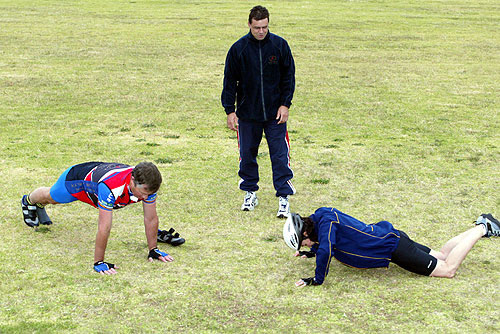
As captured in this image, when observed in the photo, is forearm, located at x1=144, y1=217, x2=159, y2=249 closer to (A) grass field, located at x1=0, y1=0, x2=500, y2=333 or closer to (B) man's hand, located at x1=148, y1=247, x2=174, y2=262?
(B) man's hand, located at x1=148, y1=247, x2=174, y2=262

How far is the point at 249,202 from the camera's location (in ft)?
28.4

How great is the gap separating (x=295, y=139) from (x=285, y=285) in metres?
6.16

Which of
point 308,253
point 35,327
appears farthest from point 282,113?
point 35,327

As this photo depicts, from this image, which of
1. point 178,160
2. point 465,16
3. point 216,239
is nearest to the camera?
point 216,239

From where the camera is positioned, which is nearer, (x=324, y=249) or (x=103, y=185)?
(x=324, y=249)

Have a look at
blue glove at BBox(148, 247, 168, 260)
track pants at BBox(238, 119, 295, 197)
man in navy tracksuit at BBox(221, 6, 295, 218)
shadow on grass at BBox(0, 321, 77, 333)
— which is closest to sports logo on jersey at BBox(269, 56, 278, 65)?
man in navy tracksuit at BBox(221, 6, 295, 218)

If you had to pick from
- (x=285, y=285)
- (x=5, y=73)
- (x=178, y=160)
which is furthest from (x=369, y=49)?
(x=285, y=285)

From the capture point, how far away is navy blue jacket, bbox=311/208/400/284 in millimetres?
6408

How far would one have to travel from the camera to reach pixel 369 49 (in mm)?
24000

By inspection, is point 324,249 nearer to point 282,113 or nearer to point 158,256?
point 158,256

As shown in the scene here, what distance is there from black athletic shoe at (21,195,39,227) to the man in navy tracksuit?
276 centimetres

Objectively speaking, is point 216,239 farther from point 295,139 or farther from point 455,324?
point 295,139

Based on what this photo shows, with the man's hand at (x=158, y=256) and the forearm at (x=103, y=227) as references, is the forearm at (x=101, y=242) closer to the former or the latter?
the forearm at (x=103, y=227)

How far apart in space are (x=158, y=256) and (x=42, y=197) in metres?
1.71
